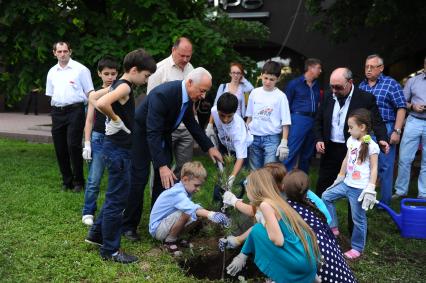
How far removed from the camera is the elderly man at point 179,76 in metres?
5.11

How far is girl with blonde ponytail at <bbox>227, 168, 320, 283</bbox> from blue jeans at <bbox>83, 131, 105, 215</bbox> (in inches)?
81.8

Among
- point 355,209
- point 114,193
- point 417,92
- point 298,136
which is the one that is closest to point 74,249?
point 114,193

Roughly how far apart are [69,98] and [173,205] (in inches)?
99.7

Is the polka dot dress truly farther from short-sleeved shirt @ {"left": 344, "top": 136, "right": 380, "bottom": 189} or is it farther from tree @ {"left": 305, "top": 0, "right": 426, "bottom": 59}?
tree @ {"left": 305, "top": 0, "right": 426, "bottom": 59}

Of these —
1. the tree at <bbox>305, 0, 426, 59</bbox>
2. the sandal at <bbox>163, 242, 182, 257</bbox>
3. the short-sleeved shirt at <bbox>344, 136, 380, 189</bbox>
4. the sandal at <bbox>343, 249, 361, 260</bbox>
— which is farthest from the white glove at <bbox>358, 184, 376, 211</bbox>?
the tree at <bbox>305, 0, 426, 59</bbox>

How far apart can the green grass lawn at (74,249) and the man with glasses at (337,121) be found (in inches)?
30.5

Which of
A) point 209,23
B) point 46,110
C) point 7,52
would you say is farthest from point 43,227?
point 46,110

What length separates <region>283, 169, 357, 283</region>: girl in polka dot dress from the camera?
10.7ft

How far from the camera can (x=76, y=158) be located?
6.16 meters

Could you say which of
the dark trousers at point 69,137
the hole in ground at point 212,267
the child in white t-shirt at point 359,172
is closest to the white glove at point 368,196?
the child in white t-shirt at point 359,172

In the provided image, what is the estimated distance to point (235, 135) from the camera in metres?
4.73

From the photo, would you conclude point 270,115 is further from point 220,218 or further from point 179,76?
point 220,218

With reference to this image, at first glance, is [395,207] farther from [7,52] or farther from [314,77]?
[7,52]

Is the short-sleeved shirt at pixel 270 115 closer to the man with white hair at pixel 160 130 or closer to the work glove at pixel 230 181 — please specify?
the man with white hair at pixel 160 130
